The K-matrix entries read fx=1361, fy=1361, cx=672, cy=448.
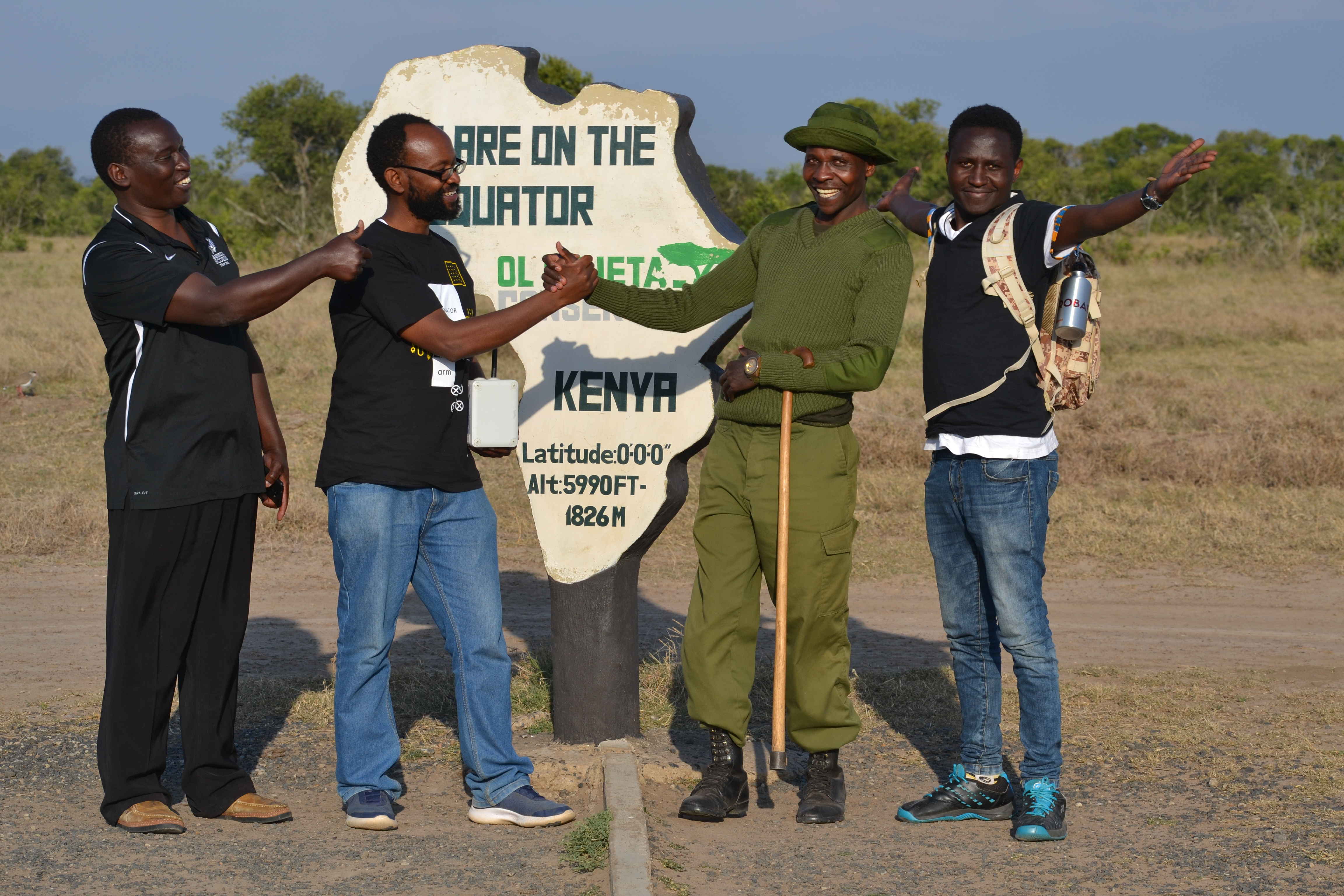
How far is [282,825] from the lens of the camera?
12.6ft

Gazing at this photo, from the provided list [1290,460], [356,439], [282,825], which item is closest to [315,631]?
[282,825]

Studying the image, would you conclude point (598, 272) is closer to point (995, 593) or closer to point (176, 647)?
point (995, 593)

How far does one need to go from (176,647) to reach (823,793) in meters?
1.88

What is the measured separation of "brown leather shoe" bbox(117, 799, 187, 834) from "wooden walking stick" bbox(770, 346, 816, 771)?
64.6 inches

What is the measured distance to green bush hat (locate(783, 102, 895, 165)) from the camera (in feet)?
11.9

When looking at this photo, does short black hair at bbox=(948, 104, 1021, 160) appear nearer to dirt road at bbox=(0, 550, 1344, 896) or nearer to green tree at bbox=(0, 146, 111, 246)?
dirt road at bbox=(0, 550, 1344, 896)

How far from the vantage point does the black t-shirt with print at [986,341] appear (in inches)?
145

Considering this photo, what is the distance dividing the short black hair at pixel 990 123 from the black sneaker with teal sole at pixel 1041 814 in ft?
5.78

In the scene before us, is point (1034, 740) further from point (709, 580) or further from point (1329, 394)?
point (1329, 394)

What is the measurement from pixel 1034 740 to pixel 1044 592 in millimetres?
3303

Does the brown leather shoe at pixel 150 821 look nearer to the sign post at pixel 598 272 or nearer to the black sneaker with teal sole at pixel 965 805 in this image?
the sign post at pixel 598 272

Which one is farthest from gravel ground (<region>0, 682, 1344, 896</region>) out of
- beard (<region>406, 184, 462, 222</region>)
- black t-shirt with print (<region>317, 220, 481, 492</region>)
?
beard (<region>406, 184, 462, 222</region>)

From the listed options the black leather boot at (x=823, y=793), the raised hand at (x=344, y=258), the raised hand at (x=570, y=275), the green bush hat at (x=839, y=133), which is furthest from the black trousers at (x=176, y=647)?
the green bush hat at (x=839, y=133)

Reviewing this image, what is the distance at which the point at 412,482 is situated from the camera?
3.65 metres
